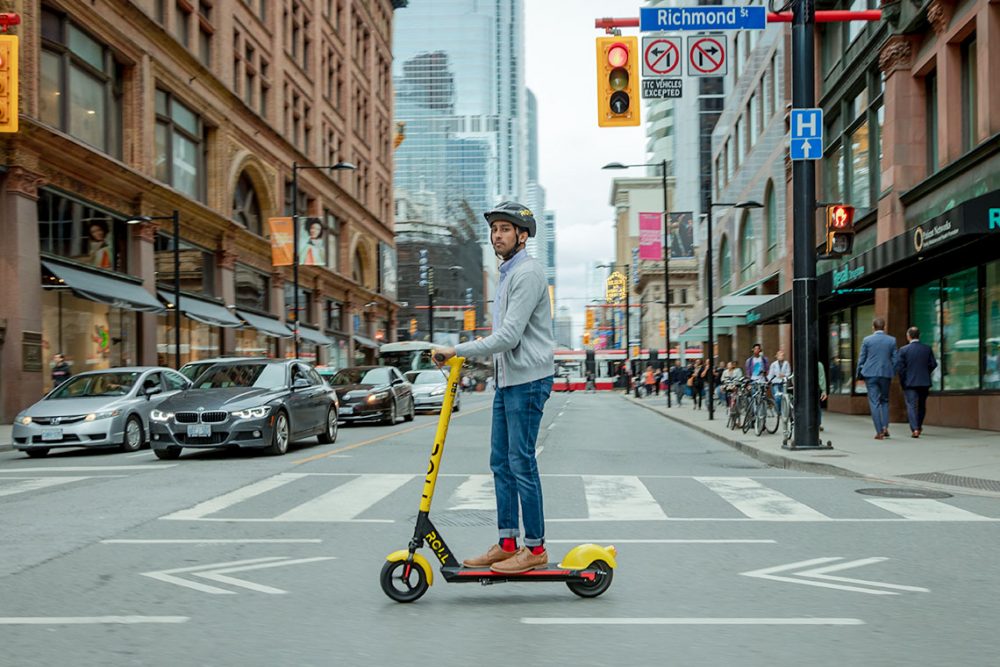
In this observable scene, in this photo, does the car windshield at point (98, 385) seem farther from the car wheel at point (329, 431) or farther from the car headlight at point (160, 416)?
the car wheel at point (329, 431)

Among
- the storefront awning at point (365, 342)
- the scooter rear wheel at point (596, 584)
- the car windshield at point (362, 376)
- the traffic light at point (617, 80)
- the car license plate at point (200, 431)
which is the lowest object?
the scooter rear wheel at point (596, 584)

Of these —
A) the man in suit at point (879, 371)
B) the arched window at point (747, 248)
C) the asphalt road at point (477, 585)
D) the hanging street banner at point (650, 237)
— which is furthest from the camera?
the arched window at point (747, 248)

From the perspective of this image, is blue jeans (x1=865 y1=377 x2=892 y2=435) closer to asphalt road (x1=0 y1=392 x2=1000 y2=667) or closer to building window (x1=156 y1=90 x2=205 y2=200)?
asphalt road (x1=0 y1=392 x2=1000 y2=667)

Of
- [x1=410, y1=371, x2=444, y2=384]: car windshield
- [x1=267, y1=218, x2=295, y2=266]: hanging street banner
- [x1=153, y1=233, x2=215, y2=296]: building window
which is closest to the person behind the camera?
[x1=410, y1=371, x2=444, y2=384]: car windshield

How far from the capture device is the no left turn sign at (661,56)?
1450 cm

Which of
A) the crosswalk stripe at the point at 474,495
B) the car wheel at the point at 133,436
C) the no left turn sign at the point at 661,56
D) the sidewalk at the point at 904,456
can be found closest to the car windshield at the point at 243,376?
the car wheel at the point at 133,436

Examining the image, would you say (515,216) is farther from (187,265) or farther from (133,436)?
(187,265)

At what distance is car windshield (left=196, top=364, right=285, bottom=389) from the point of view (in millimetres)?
15586

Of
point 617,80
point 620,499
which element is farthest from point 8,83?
point 620,499

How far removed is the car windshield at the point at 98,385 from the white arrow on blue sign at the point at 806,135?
462 inches

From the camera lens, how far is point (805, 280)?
15.0 metres

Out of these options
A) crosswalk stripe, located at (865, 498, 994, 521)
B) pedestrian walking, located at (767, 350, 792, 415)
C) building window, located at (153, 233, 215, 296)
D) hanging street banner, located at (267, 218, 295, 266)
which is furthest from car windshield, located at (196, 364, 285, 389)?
hanging street banner, located at (267, 218, 295, 266)

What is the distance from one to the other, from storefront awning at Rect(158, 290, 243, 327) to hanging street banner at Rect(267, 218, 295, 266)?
3.08 meters

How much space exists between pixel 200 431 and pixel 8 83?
993 centimetres
